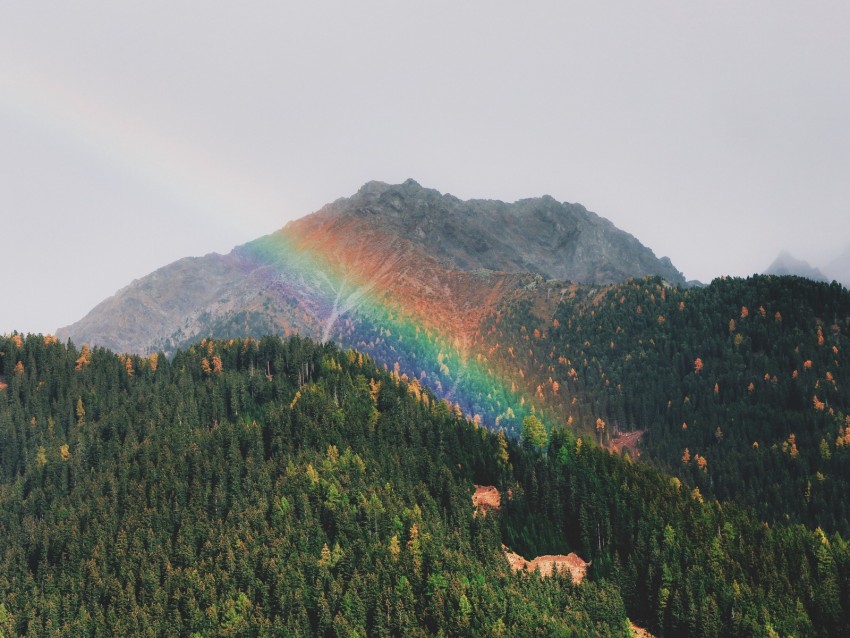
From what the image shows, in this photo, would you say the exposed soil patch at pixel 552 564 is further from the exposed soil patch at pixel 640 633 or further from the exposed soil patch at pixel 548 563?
the exposed soil patch at pixel 640 633

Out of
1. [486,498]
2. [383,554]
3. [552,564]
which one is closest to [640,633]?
[552,564]

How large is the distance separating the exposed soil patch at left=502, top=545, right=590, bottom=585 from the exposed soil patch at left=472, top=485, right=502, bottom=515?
15478 millimetres

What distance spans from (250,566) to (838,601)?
129m

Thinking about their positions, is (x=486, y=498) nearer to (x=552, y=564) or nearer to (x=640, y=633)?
(x=552, y=564)

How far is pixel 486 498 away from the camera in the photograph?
7520 inches

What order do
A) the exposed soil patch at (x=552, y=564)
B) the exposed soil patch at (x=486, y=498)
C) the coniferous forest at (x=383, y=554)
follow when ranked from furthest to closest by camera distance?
the exposed soil patch at (x=486, y=498), the exposed soil patch at (x=552, y=564), the coniferous forest at (x=383, y=554)

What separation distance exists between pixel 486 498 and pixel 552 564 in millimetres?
31092


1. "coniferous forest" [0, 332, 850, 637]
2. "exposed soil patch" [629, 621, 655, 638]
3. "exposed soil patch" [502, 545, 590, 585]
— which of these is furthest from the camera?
"exposed soil patch" [502, 545, 590, 585]

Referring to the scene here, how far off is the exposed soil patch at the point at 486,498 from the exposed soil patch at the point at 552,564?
50.8ft

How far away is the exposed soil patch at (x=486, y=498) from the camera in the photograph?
184750mm

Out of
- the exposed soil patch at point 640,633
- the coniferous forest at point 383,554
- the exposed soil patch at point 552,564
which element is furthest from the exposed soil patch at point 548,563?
the exposed soil patch at point 640,633

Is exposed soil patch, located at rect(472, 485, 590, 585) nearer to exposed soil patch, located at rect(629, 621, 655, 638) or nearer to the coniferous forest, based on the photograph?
the coniferous forest

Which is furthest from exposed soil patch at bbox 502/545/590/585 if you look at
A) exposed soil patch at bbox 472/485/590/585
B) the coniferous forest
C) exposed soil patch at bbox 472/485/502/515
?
exposed soil patch at bbox 472/485/502/515

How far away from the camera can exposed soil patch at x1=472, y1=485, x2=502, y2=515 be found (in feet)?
606
